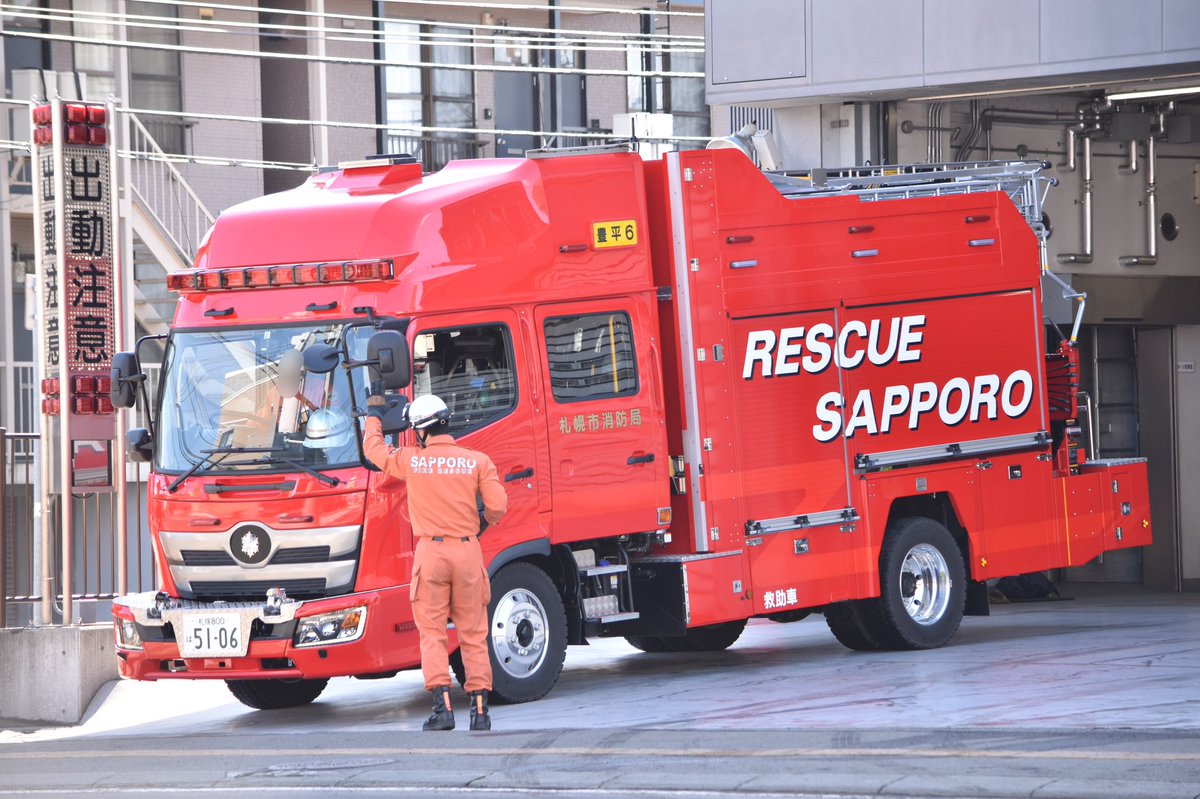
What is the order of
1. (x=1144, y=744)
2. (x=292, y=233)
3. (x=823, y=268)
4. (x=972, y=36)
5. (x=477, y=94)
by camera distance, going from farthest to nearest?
(x=477, y=94), (x=972, y=36), (x=823, y=268), (x=292, y=233), (x=1144, y=744)

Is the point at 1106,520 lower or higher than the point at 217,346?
lower

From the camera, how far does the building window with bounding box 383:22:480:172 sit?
28531 mm

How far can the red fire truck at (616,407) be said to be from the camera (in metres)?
11.3

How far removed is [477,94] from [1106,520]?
16.3 meters

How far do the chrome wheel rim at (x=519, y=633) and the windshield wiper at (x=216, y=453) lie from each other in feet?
5.41

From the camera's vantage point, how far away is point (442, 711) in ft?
35.4

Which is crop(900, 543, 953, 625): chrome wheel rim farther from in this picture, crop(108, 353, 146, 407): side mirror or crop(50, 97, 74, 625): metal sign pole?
crop(50, 97, 74, 625): metal sign pole

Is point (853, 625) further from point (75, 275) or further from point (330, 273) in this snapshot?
point (75, 275)

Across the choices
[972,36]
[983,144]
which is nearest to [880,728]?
[972,36]

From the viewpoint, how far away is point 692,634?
15117mm

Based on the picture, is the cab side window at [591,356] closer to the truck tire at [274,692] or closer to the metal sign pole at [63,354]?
the truck tire at [274,692]

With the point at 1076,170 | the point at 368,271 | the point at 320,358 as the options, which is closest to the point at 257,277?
the point at 368,271

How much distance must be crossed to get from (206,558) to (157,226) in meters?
11.9

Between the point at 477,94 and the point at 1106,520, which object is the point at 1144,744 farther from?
the point at 477,94
